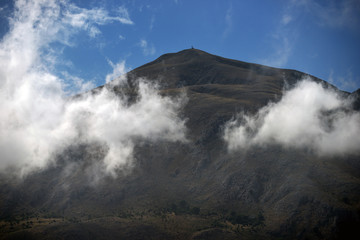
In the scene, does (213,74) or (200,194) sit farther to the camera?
(213,74)

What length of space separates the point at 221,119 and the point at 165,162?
92.5ft

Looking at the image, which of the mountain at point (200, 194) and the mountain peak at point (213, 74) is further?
the mountain peak at point (213, 74)

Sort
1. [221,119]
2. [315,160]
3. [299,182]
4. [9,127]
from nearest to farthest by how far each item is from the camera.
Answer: [299,182] < [315,160] < [221,119] < [9,127]

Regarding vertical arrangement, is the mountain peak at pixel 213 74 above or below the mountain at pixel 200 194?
above

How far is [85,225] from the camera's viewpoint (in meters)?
71.1

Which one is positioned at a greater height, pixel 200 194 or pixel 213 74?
pixel 213 74

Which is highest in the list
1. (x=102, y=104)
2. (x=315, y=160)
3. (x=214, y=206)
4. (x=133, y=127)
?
(x=102, y=104)

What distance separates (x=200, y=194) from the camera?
289 ft

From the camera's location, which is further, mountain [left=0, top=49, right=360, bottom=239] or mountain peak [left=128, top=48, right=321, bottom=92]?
mountain peak [left=128, top=48, right=321, bottom=92]

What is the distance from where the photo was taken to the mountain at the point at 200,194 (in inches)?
2682

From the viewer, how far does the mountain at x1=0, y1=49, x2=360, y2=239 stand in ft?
224

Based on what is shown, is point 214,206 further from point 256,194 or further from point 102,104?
point 102,104

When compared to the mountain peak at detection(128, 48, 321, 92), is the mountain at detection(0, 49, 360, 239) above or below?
below

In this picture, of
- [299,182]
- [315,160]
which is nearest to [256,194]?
[299,182]
